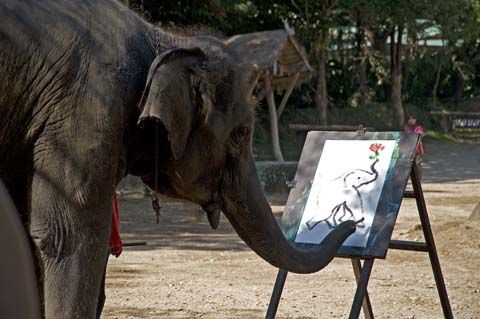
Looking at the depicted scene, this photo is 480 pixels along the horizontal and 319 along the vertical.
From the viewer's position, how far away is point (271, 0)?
3175 centimetres

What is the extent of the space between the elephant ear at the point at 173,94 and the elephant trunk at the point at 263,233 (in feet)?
1.82

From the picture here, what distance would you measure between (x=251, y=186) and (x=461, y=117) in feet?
124

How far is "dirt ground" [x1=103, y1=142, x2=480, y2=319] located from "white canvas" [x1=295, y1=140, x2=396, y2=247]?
0.96 m

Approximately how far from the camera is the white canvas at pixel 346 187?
20.1ft

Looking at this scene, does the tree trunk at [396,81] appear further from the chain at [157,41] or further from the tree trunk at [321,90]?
the chain at [157,41]

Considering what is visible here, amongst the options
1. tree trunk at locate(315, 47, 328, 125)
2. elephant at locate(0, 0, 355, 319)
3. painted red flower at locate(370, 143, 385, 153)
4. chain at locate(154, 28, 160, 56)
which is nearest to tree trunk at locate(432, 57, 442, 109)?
tree trunk at locate(315, 47, 328, 125)

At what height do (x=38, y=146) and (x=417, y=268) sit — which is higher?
(x=38, y=146)

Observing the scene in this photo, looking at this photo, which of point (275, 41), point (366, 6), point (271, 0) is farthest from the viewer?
point (366, 6)

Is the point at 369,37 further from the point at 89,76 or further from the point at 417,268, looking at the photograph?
the point at 89,76

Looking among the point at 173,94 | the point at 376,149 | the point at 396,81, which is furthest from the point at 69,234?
the point at 396,81

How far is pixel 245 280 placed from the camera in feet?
30.7

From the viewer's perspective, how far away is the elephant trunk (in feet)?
15.1

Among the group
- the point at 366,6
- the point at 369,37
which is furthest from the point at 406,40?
the point at 366,6

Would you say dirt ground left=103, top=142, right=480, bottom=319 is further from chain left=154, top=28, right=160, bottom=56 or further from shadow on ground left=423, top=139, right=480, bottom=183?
shadow on ground left=423, top=139, right=480, bottom=183
